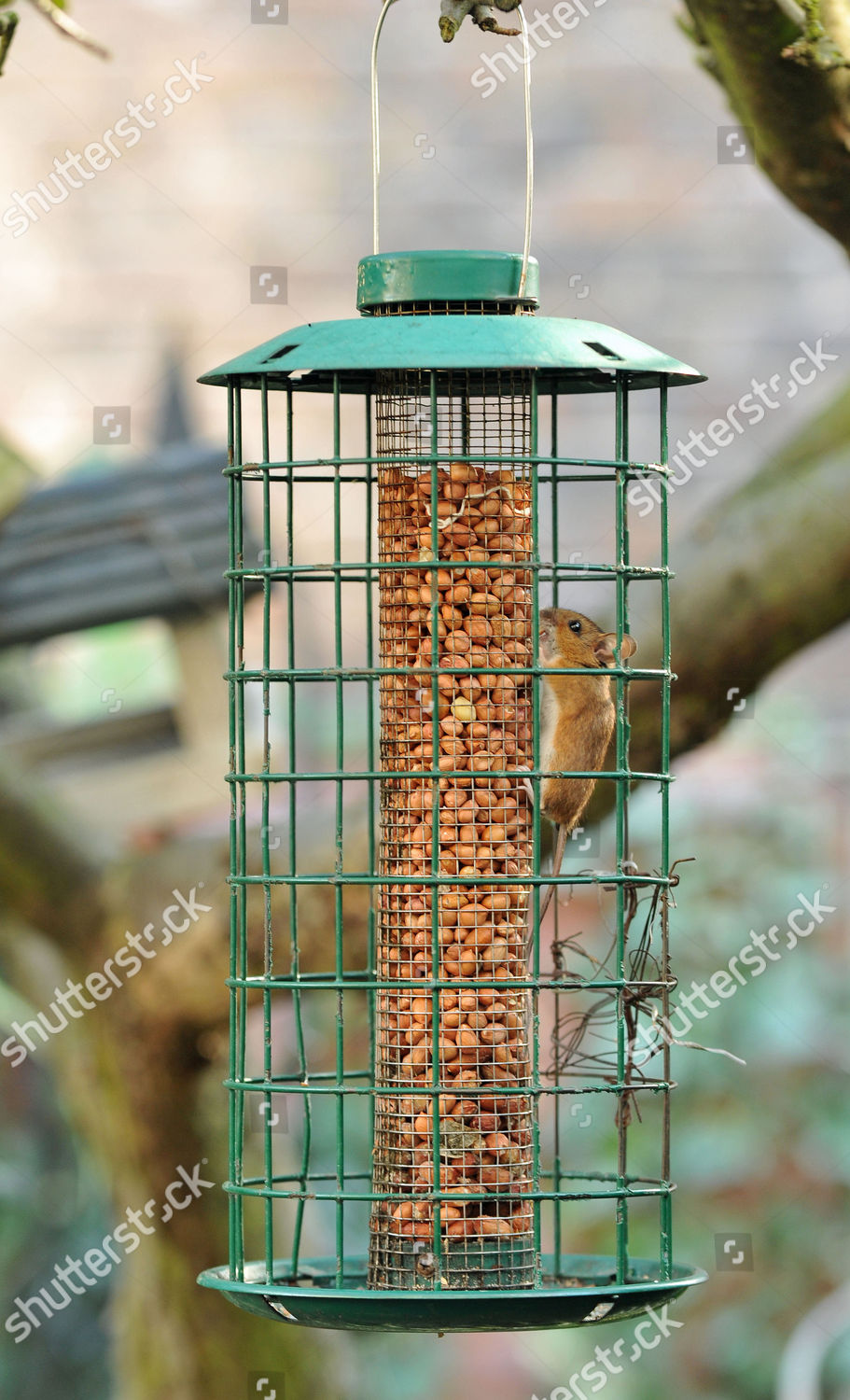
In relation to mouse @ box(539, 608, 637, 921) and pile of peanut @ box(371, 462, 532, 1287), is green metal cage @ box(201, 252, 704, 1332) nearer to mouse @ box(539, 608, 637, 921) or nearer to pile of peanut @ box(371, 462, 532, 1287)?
pile of peanut @ box(371, 462, 532, 1287)

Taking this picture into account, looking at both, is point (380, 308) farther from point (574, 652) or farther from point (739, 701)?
point (739, 701)

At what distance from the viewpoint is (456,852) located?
3965 mm

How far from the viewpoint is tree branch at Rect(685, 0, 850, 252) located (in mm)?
4297

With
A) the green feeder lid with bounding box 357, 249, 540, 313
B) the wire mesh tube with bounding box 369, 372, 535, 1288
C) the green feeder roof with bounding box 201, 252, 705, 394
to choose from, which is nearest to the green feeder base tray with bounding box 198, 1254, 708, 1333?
the wire mesh tube with bounding box 369, 372, 535, 1288

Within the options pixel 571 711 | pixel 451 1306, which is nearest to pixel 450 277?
pixel 571 711

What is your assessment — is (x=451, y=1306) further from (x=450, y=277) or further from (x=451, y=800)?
(x=450, y=277)

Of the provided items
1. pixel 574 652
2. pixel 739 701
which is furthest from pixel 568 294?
pixel 574 652

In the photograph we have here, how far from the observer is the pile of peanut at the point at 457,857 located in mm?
3885

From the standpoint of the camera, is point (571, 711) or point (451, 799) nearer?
point (451, 799)

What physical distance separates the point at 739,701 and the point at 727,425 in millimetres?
2926

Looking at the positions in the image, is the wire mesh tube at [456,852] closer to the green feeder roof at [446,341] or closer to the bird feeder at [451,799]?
the bird feeder at [451,799]

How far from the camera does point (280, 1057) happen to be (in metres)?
8.61

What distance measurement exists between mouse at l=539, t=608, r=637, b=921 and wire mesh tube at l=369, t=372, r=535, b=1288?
0.21m

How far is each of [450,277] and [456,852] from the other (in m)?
1.19
